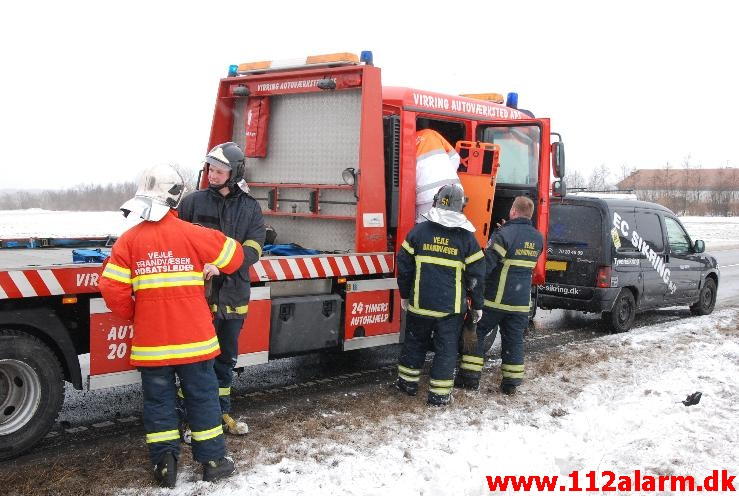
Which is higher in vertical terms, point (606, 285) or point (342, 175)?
point (342, 175)

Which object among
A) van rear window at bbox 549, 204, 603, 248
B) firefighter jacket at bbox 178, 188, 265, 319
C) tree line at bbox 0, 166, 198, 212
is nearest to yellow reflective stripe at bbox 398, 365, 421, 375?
firefighter jacket at bbox 178, 188, 265, 319

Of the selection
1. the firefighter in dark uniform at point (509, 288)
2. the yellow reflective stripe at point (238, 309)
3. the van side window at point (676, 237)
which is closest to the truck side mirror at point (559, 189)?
the firefighter in dark uniform at point (509, 288)

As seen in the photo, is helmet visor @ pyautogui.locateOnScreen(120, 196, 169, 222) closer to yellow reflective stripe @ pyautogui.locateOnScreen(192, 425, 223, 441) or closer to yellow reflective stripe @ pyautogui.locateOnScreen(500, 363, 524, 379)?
yellow reflective stripe @ pyautogui.locateOnScreen(192, 425, 223, 441)

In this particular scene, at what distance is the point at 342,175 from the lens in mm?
6539

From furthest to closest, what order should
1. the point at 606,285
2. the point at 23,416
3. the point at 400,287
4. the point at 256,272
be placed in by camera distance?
the point at 606,285 → the point at 400,287 → the point at 256,272 → the point at 23,416

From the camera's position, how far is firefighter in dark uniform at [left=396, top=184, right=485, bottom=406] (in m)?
5.86

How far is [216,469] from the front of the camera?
4.16 meters

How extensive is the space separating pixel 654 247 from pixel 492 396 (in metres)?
4.98

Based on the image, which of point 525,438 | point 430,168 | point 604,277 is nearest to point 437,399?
point 525,438

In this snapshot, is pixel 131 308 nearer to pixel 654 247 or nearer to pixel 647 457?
pixel 647 457

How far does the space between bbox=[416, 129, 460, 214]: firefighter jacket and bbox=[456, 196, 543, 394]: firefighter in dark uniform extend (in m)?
0.72

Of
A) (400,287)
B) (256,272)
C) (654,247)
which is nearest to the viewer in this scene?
(256,272)

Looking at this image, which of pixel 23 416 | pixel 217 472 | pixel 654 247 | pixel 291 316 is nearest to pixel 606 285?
pixel 654 247

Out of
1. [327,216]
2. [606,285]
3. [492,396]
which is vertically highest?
[327,216]
